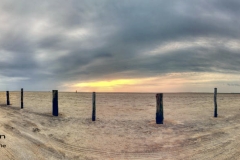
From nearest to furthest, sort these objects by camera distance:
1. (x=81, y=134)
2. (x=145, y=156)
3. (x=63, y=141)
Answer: (x=145, y=156)
(x=63, y=141)
(x=81, y=134)

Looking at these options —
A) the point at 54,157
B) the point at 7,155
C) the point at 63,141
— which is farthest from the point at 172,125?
the point at 7,155

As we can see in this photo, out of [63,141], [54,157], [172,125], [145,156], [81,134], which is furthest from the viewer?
[172,125]

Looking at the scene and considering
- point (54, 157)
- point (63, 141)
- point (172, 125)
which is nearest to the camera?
point (54, 157)

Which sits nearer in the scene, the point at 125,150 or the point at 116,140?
the point at 125,150

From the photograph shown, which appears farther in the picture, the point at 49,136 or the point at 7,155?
the point at 49,136

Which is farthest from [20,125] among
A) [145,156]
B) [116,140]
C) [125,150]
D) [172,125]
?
[172,125]

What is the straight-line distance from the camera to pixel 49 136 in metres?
12.4

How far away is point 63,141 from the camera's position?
11898mm

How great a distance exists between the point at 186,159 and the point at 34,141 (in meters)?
7.24

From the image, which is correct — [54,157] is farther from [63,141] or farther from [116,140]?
[116,140]

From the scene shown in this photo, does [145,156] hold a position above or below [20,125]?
below

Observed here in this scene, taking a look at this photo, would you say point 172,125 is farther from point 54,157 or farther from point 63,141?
point 54,157

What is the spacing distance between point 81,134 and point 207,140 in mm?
7621

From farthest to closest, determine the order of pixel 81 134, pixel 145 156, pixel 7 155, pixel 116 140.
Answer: pixel 81 134 → pixel 116 140 → pixel 145 156 → pixel 7 155
